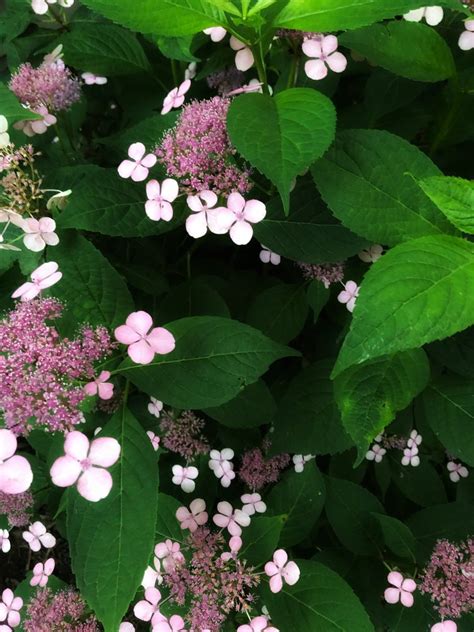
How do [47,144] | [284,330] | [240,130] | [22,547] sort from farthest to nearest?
[22,547]
[47,144]
[284,330]
[240,130]

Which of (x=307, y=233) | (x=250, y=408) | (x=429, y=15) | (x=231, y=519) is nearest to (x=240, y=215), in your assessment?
(x=307, y=233)

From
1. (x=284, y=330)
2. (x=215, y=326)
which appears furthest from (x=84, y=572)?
(x=284, y=330)

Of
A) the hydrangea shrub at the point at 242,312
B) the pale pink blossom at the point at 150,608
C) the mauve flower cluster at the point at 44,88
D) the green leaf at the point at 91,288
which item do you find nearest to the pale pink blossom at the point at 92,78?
the hydrangea shrub at the point at 242,312

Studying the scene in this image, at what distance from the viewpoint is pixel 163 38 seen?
1.07 meters

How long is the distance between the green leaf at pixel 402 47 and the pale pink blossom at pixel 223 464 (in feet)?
2.74

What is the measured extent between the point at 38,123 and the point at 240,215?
0.56 metres

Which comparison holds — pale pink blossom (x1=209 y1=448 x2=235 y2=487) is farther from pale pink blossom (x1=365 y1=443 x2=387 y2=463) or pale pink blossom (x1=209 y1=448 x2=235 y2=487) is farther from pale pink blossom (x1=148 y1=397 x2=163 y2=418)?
pale pink blossom (x1=365 y1=443 x2=387 y2=463)

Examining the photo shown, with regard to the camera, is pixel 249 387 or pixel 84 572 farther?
pixel 249 387

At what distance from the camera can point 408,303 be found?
606mm

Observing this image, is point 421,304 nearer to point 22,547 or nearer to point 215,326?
point 215,326

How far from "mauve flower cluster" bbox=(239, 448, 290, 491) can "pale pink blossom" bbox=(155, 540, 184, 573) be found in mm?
271

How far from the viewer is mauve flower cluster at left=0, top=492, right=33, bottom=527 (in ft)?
3.96

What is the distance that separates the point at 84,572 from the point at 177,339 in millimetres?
365

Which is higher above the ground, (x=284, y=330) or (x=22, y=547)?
(x=284, y=330)
